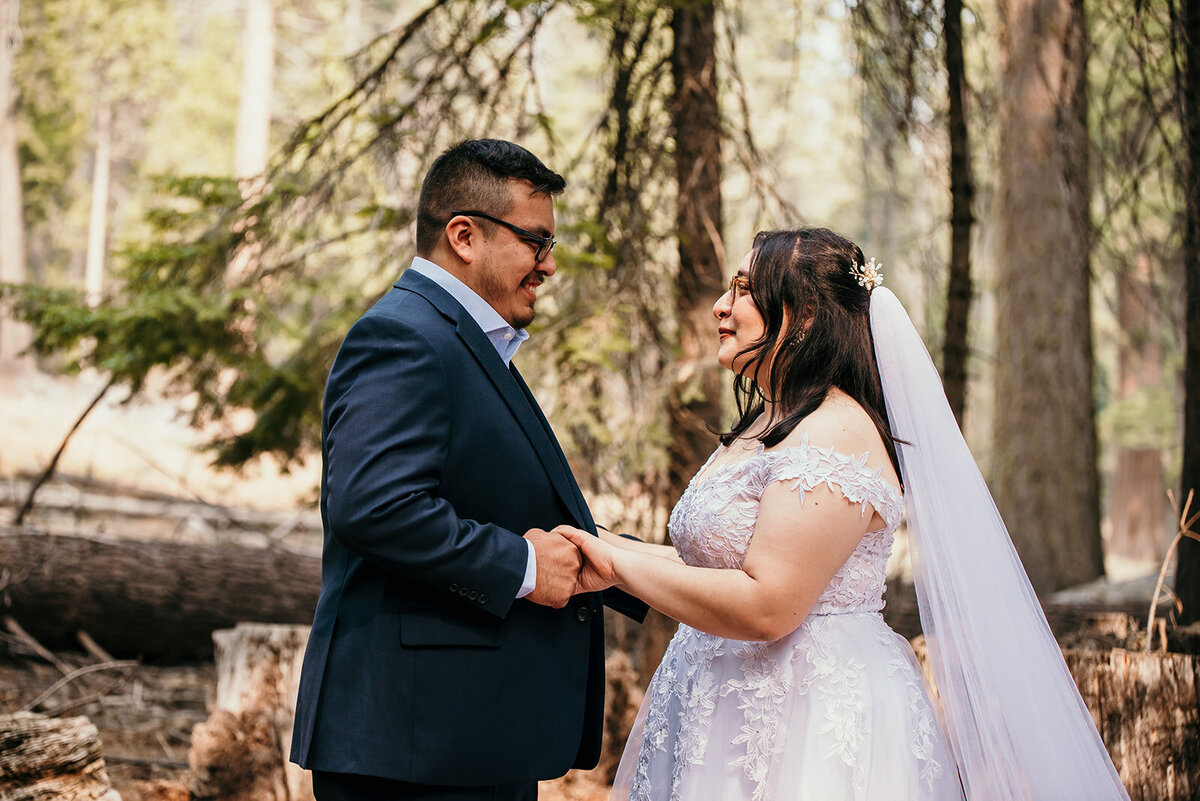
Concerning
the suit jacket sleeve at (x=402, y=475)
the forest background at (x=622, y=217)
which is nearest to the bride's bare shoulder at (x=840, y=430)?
the suit jacket sleeve at (x=402, y=475)

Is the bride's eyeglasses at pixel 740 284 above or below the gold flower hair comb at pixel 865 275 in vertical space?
below

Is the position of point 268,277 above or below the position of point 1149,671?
above

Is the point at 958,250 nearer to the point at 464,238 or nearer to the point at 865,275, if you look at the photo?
the point at 865,275

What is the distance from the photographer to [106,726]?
5.89m

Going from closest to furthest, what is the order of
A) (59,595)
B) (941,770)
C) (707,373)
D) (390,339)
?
1. (390,339)
2. (941,770)
3. (707,373)
4. (59,595)

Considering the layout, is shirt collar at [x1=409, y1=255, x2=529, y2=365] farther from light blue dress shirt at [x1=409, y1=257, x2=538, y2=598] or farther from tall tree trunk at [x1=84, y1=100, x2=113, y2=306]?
tall tree trunk at [x1=84, y1=100, x2=113, y2=306]

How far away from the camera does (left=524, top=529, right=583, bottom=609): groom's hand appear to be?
251 centimetres

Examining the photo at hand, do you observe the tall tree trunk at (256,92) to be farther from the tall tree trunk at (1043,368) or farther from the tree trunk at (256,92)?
the tall tree trunk at (1043,368)

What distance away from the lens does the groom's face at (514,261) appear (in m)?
2.77

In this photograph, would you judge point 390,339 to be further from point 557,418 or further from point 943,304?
point 943,304

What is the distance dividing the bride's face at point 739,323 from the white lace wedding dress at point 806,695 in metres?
0.32

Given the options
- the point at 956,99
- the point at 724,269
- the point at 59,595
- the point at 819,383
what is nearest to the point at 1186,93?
the point at 956,99

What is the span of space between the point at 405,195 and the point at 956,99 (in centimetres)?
313

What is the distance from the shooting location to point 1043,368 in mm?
9727
